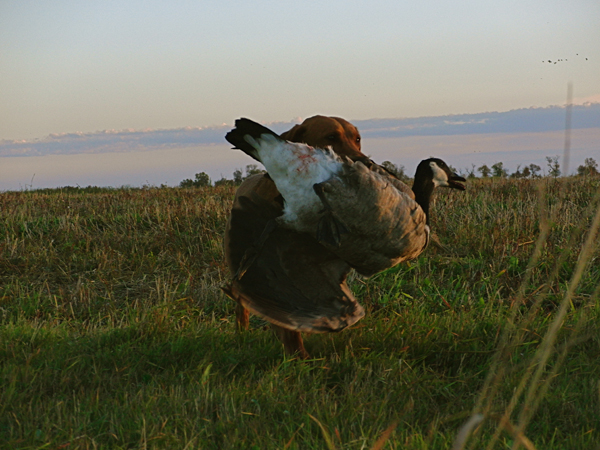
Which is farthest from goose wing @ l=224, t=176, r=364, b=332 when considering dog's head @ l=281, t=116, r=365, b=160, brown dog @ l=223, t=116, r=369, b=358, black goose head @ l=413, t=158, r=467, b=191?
black goose head @ l=413, t=158, r=467, b=191

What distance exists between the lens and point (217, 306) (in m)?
5.09

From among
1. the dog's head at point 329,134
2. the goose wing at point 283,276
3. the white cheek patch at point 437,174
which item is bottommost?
the goose wing at point 283,276

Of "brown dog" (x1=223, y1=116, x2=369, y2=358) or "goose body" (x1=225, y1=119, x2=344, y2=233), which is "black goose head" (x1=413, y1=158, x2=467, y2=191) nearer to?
"brown dog" (x1=223, y1=116, x2=369, y2=358)

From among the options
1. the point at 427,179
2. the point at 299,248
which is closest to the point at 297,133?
the point at 299,248

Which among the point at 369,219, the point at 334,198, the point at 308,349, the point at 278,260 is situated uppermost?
the point at 334,198

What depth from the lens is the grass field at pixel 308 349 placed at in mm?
2734

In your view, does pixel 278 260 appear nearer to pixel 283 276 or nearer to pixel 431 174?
pixel 283 276

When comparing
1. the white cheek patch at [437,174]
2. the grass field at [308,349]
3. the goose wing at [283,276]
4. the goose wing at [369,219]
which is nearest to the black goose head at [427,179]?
the white cheek patch at [437,174]

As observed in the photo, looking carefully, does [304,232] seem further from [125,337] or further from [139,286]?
[139,286]

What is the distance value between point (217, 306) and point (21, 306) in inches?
70.6

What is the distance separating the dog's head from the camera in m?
3.58

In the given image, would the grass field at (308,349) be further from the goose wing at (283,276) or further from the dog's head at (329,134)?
the dog's head at (329,134)

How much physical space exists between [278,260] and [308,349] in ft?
2.88

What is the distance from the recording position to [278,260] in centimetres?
344
